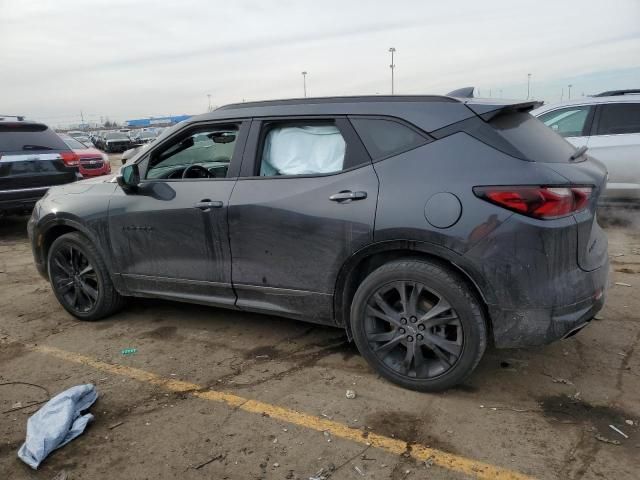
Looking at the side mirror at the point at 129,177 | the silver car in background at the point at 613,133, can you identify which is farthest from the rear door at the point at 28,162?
the silver car in background at the point at 613,133

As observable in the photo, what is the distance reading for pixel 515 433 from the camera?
2715 mm

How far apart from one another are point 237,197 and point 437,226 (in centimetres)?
139

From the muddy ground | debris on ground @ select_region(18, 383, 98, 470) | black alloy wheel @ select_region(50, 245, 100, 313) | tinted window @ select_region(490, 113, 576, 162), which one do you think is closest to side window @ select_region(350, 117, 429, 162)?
tinted window @ select_region(490, 113, 576, 162)

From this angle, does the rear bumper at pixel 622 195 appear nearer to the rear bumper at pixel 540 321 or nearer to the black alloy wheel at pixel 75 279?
the rear bumper at pixel 540 321

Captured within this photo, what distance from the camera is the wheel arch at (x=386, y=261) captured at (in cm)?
285

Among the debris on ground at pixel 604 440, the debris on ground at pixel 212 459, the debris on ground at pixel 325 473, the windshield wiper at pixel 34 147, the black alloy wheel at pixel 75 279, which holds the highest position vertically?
the windshield wiper at pixel 34 147

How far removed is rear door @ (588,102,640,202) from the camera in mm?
6758

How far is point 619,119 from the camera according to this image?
22.6ft

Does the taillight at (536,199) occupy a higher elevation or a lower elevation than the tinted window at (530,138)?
lower

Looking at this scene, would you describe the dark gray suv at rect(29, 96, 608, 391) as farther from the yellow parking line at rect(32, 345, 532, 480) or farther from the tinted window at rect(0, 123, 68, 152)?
the tinted window at rect(0, 123, 68, 152)

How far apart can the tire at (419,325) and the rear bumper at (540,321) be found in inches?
3.8

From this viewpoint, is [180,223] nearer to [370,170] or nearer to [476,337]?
[370,170]

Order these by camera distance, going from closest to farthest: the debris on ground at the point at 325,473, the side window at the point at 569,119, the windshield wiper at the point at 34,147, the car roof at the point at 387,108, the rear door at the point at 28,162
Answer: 1. the debris on ground at the point at 325,473
2. the car roof at the point at 387,108
3. the side window at the point at 569,119
4. the rear door at the point at 28,162
5. the windshield wiper at the point at 34,147

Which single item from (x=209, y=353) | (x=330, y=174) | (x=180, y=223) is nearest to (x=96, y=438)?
(x=209, y=353)
